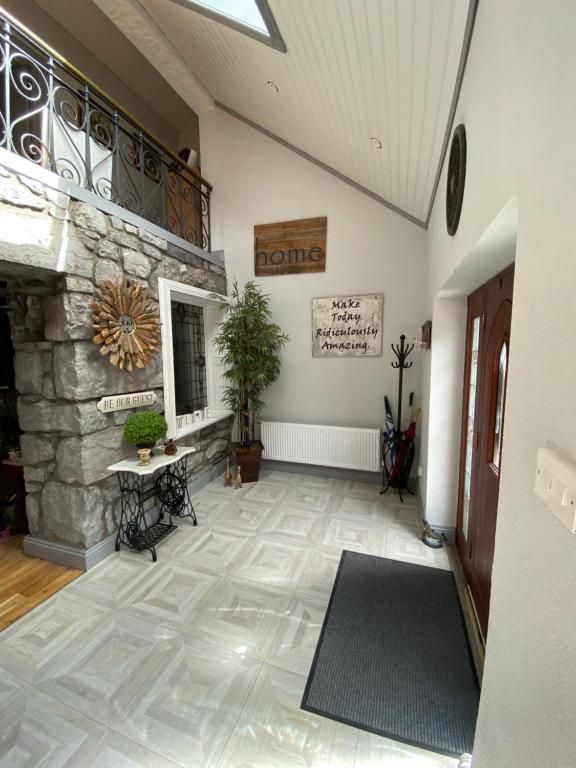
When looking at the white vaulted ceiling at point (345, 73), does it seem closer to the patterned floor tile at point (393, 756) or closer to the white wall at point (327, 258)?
the white wall at point (327, 258)

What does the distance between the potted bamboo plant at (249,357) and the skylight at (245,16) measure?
1.92 m

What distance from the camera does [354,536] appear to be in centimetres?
265

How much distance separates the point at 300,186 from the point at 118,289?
245cm

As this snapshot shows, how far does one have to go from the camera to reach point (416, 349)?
11.3 feet

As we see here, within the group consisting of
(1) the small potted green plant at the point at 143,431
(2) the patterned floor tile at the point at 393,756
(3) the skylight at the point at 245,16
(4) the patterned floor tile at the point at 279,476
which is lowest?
(2) the patterned floor tile at the point at 393,756

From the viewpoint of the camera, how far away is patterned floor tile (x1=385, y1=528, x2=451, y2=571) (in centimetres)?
234

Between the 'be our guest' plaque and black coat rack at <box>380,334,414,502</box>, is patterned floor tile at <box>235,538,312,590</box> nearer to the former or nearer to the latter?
black coat rack at <box>380,334,414,502</box>

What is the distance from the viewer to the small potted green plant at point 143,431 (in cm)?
231

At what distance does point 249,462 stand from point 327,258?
2.49 metres

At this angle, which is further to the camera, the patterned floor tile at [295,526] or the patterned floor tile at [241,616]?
the patterned floor tile at [295,526]

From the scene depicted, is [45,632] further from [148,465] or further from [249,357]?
[249,357]

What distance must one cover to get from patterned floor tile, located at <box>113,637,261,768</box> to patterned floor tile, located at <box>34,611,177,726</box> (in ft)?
0.24

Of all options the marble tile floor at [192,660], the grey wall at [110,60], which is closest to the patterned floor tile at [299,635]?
the marble tile floor at [192,660]

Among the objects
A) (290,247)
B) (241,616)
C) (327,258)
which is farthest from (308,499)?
(290,247)
